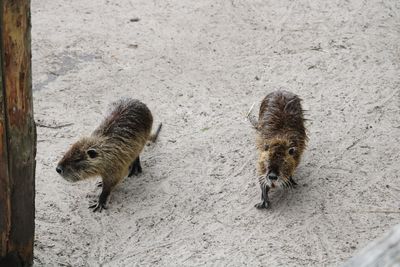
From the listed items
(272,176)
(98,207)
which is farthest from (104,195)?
(272,176)

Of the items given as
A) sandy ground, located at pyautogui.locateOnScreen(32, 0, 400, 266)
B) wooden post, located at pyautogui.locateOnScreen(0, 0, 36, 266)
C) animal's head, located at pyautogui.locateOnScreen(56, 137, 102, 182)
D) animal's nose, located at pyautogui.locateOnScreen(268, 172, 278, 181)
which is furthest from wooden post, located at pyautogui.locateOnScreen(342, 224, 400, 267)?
animal's head, located at pyautogui.locateOnScreen(56, 137, 102, 182)

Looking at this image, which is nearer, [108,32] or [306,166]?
[306,166]

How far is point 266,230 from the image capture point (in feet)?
17.3

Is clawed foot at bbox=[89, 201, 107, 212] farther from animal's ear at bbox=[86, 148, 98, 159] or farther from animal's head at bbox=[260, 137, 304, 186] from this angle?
animal's head at bbox=[260, 137, 304, 186]

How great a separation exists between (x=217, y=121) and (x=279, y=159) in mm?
1452

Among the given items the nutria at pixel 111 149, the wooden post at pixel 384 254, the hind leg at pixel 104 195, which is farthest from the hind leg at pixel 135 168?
the wooden post at pixel 384 254

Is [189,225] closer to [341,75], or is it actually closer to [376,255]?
[341,75]

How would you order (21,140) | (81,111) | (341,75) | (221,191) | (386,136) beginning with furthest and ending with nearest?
1. (341,75)
2. (81,111)
3. (386,136)
4. (221,191)
5. (21,140)

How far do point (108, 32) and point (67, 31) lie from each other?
51cm

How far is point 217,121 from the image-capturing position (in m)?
6.67

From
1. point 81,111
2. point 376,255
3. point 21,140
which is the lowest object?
point 81,111

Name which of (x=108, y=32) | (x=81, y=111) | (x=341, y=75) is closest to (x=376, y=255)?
(x=81, y=111)

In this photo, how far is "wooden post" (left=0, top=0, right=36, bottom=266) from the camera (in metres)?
3.84

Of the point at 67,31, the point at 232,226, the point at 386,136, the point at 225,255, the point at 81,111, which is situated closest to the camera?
the point at 225,255
